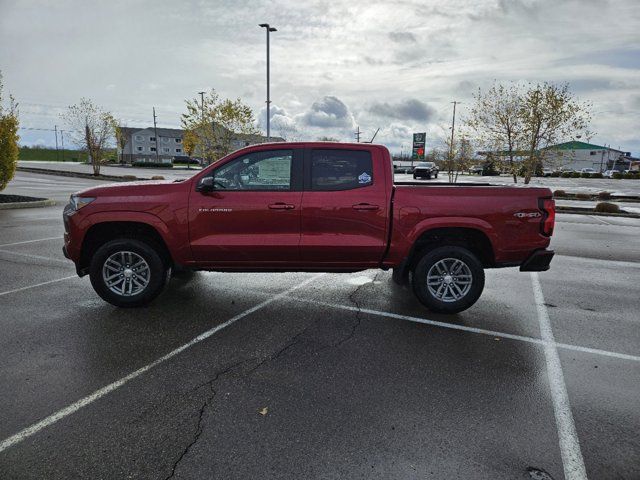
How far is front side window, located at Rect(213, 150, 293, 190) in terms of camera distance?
5020mm

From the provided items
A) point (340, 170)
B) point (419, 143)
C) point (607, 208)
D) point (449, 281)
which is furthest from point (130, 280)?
point (419, 143)

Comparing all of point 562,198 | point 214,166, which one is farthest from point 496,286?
point 562,198

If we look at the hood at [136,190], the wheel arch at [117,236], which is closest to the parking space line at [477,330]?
the wheel arch at [117,236]

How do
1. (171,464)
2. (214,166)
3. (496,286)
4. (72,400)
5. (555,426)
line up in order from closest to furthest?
1. (171,464)
2. (555,426)
3. (72,400)
4. (214,166)
5. (496,286)

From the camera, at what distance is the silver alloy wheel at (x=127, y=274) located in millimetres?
5102

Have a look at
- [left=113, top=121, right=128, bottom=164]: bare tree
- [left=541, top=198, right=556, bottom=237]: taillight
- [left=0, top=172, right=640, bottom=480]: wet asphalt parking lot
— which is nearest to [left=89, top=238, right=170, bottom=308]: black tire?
[left=0, top=172, right=640, bottom=480]: wet asphalt parking lot

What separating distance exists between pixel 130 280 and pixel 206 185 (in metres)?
1.53

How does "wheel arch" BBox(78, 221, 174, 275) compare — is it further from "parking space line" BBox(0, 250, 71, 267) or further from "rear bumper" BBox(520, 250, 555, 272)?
"rear bumper" BBox(520, 250, 555, 272)

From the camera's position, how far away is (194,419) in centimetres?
299

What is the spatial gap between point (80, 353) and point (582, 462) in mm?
4104

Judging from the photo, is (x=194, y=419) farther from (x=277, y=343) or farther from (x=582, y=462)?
(x=582, y=462)

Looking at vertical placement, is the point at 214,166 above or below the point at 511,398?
above

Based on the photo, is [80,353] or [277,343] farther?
[277,343]

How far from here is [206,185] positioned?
4.84 m
